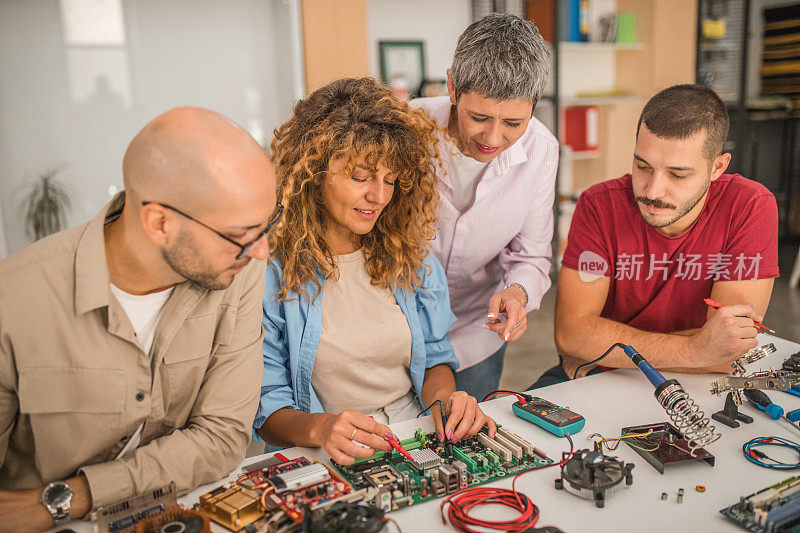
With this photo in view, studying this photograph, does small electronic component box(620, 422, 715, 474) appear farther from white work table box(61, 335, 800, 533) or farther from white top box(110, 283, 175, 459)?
white top box(110, 283, 175, 459)

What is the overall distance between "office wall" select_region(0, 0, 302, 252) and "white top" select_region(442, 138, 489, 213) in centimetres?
257

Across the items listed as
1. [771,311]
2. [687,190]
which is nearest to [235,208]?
[687,190]

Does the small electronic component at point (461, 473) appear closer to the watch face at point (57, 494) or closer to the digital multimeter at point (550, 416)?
the digital multimeter at point (550, 416)

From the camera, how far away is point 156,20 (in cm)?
432

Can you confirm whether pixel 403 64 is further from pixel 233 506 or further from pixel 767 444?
pixel 233 506

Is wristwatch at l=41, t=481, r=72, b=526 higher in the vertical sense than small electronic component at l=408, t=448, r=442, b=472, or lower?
higher

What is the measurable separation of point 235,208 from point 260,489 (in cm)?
56

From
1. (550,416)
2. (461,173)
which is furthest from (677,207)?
(550,416)

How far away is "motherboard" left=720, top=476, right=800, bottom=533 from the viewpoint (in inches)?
Answer: 45.7

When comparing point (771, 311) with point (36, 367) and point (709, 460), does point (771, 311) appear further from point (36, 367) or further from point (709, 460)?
point (36, 367)

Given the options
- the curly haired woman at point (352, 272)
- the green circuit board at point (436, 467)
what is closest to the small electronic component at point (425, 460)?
the green circuit board at point (436, 467)

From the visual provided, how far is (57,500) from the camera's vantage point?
1.23m

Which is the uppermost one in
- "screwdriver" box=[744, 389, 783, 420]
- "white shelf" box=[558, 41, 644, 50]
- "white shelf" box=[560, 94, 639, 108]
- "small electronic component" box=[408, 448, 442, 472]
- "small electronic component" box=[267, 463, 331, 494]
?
"white shelf" box=[558, 41, 644, 50]

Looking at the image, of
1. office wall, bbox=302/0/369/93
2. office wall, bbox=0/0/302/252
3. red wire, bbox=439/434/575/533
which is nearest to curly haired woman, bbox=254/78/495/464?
red wire, bbox=439/434/575/533
